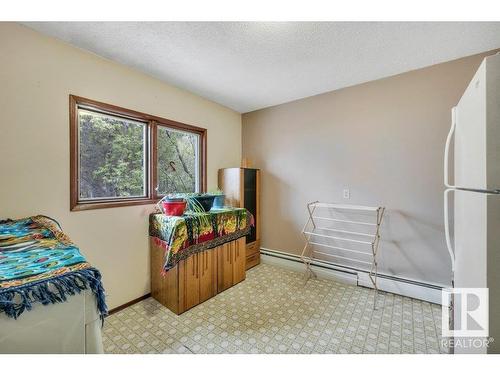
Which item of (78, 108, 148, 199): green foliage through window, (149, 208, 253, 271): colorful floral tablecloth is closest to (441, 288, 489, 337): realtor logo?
(149, 208, 253, 271): colorful floral tablecloth

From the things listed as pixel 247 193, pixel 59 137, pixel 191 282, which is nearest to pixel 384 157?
pixel 247 193

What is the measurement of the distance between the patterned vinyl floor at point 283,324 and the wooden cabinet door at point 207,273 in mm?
86

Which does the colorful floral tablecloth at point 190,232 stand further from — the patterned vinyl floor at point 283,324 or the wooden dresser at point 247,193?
the patterned vinyl floor at point 283,324

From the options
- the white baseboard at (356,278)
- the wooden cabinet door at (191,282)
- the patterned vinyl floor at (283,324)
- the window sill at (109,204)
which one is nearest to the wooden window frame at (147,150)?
the window sill at (109,204)

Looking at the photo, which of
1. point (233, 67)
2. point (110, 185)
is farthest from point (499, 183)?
point (110, 185)

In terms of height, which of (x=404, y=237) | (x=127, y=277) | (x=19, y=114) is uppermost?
(x=19, y=114)

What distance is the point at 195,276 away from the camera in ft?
7.00

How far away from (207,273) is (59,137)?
1.78 m

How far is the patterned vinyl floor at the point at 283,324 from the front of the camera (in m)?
1.59

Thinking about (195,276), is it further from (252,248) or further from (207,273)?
(252,248)

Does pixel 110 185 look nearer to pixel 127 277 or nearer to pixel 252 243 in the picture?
pixel 127 277

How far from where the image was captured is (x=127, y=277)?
6.97 feet

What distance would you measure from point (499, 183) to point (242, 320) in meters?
1.92

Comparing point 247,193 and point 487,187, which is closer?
point 487,187
